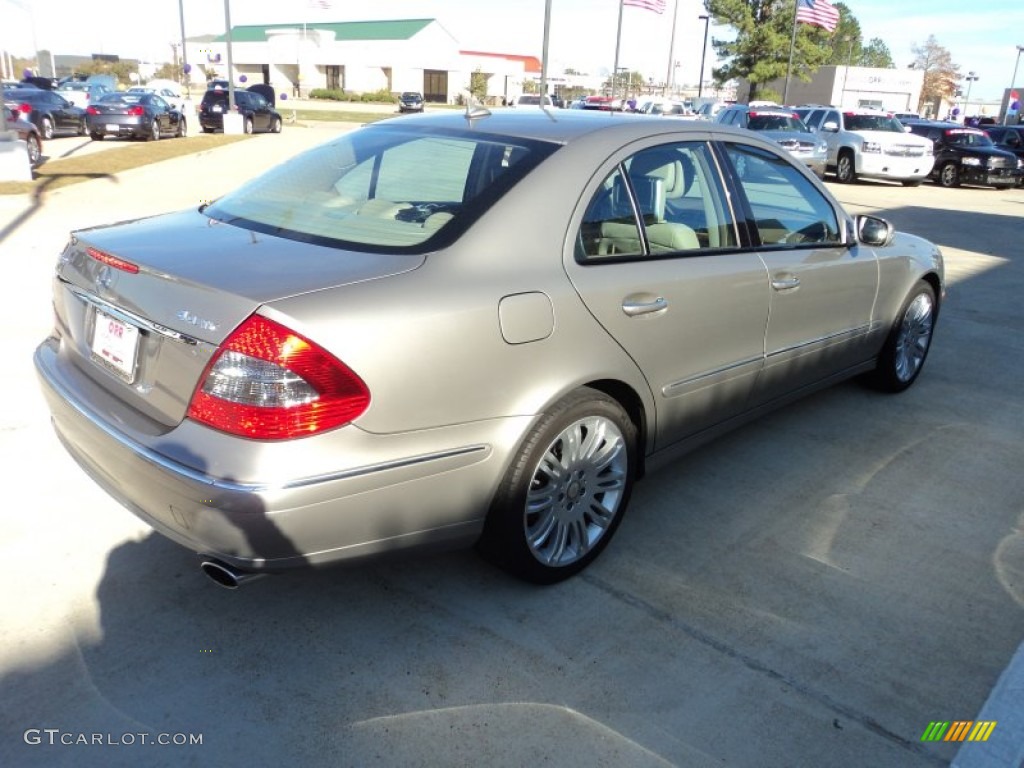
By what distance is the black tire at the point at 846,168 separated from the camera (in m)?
21.1

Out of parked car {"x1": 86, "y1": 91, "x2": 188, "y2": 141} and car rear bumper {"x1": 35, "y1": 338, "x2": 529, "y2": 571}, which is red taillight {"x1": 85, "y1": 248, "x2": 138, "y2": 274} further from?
parked car {"x1": 86, "y1": 91, "x2": 188, "y2": 141}

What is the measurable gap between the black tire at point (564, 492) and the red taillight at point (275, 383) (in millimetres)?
724

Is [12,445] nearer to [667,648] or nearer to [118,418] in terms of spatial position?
[118,418]

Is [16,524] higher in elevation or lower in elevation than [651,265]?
lower

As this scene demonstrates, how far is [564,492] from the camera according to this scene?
10.3 feet

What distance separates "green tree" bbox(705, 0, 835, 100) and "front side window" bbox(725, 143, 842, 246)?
44178 mm

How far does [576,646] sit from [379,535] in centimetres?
79

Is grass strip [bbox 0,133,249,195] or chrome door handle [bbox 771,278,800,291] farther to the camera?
grass strip [bbox 0,133,249,195]

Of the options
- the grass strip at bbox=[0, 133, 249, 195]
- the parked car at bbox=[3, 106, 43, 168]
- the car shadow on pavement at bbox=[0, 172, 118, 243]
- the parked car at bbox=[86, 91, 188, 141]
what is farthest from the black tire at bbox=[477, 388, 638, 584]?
the parked car at bbox=[86, 91, 188, 141]

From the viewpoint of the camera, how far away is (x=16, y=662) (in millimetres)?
2676

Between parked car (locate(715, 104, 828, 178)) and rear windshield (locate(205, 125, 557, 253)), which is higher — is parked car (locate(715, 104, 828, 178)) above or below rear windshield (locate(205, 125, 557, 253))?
below

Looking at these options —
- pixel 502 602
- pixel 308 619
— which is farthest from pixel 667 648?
pixel 308 619

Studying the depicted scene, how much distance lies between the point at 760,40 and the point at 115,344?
155 ft

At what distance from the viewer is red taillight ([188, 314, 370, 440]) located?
2.37 meters
